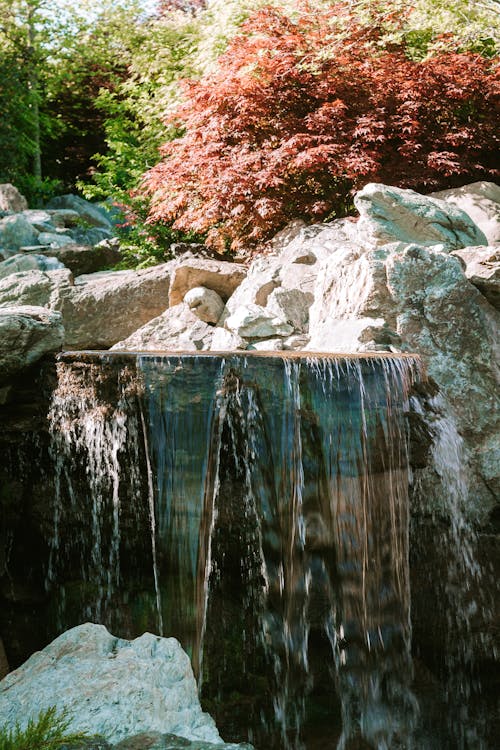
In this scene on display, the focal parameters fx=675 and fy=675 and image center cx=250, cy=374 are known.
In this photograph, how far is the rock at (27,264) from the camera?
29.1 feet

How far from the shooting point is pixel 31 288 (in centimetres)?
741

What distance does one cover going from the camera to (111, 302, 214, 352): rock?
6.82m

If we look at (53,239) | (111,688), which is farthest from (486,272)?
(53,239)

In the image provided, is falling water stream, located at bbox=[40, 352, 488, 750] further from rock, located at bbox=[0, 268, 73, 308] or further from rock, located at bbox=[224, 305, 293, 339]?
rock, located at bbox=[0, 268, 73, 308]

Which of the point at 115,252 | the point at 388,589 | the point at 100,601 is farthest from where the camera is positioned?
the point at 115,252

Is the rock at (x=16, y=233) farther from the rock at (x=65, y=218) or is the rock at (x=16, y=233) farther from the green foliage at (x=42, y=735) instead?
the green foliage at (x=42, y=735)

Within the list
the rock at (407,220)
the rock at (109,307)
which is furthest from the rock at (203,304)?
the rock at (407,220)

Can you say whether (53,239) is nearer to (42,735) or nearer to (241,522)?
(241,522)

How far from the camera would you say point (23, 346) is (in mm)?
4117

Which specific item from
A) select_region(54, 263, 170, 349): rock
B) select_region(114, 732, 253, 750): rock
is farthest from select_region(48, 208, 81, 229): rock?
select_region(114, 732, 253, 750): rock

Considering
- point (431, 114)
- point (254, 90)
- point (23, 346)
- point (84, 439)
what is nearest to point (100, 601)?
point (84, 439)

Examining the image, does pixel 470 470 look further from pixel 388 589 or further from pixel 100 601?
pixel 100 601

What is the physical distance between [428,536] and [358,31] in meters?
6.47

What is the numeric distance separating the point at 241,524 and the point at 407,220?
3.95 meters
